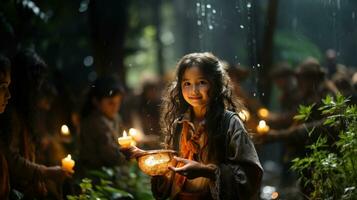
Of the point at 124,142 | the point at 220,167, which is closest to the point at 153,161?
the point at 124,142

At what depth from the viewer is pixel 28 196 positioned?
24.1ft

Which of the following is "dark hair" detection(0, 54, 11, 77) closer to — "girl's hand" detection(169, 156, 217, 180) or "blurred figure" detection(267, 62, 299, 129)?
"girl's hand" detection(169, 156, 217, 180)

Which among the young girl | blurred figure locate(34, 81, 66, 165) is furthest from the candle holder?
blurred figure locate(34, 81, 66, 165)

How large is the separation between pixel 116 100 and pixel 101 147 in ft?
2.58

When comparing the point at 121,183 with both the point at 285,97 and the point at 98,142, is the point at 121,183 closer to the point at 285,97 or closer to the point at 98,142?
the point at 98,142

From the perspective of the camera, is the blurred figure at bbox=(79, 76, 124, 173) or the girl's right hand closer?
the girl's right hand

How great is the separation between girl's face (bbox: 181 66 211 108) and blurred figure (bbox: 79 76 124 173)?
322 centimetres

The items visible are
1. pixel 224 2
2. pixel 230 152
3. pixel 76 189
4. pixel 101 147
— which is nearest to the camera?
pixel 230 152

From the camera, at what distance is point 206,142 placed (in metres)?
5.74

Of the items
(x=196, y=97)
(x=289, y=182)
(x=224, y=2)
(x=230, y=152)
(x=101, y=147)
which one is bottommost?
(x=289, y=182)

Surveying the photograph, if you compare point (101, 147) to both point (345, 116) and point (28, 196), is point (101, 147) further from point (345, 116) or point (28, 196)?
point (345, 116)

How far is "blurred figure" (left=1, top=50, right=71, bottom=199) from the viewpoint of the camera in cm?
692

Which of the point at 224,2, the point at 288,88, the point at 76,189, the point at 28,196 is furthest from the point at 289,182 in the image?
the point at 28,196

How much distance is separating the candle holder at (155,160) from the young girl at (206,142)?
12 centimetres
